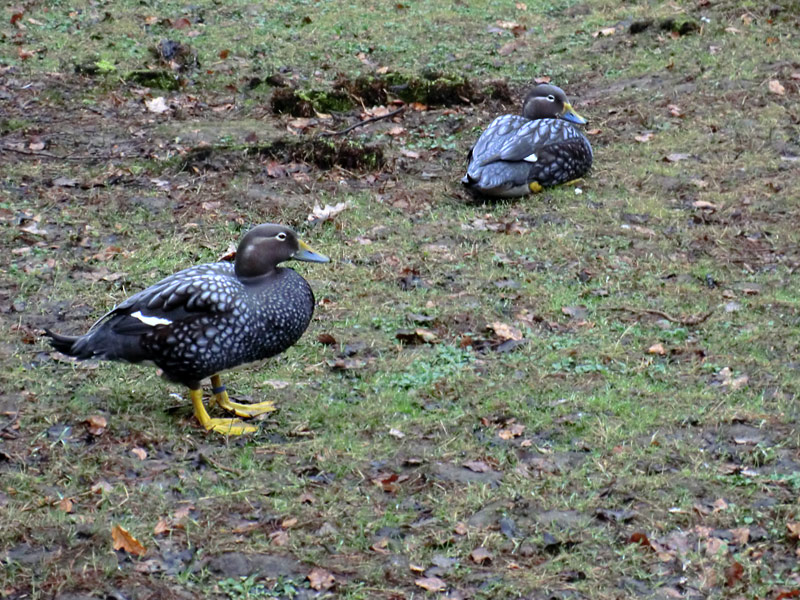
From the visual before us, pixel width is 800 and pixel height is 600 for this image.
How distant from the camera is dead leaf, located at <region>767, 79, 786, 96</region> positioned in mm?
10078

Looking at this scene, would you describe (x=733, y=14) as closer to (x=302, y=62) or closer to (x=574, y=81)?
(x=574, y=81)

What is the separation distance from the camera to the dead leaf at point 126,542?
4219mm

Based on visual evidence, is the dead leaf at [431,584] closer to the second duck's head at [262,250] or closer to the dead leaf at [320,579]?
the dead leaf at [320,579]

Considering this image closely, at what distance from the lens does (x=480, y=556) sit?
4316 mm

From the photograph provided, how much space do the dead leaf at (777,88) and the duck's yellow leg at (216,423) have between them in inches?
277

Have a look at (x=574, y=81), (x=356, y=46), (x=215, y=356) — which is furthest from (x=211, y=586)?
(x=356, y=46)

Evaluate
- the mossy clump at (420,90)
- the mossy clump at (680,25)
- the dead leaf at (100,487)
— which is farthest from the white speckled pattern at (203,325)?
the mossy clump at (680,25)

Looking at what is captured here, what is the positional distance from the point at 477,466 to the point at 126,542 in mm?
1687

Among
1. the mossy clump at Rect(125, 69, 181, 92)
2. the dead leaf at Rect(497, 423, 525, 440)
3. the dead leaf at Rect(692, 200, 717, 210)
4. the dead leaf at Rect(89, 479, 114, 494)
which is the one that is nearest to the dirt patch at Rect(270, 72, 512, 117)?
the mossy clump at Rect(125, 69, 181, 92)

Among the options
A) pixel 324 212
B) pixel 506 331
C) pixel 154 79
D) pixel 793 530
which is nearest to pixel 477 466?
pixel 793 530

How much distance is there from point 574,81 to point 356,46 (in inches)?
111

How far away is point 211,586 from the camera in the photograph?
410 centimetres

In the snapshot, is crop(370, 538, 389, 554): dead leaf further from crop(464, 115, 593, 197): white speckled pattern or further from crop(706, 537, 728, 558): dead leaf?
crop(464, 115, 593, 197): white speckled pattern

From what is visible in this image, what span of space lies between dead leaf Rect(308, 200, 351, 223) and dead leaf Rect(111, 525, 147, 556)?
4.19 meters
